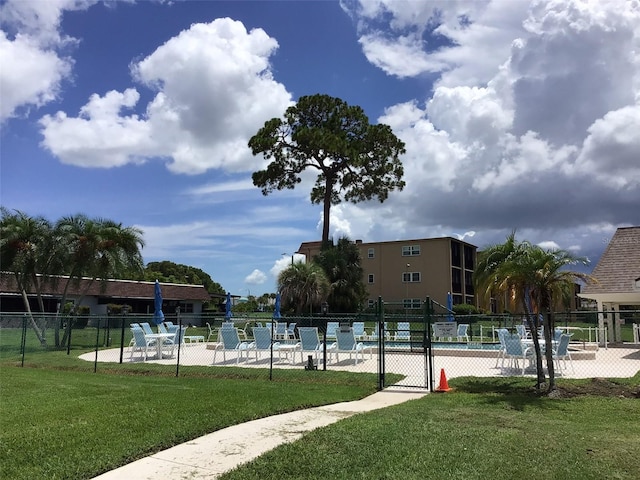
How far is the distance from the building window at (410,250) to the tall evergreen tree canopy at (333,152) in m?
12.5

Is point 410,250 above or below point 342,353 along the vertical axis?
above

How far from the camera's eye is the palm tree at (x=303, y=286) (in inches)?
1390

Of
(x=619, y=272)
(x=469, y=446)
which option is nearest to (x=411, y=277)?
(x=619, y=272)

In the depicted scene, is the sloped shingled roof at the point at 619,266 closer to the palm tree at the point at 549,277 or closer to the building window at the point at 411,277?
the palm tree at the point at 549,277

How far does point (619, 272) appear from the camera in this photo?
2878 cm

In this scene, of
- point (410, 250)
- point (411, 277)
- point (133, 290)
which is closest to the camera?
point (133, 290)

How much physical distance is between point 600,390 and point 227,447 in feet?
26.5

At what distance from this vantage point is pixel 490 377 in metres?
13.4

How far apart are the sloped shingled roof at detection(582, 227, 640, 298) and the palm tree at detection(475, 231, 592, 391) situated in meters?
18.1

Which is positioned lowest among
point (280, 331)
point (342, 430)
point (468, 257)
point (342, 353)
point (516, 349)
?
point (342, 430)

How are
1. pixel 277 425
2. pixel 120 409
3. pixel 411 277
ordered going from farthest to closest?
pixel 411 277, pixel 120 409, pixel 277 425

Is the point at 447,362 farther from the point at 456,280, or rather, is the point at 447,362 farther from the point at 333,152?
the point at 456,280

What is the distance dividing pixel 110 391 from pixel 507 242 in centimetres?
880

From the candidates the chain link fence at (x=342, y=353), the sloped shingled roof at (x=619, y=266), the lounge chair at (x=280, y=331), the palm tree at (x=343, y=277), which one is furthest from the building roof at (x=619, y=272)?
the palm tree at (x=343, y=277)
